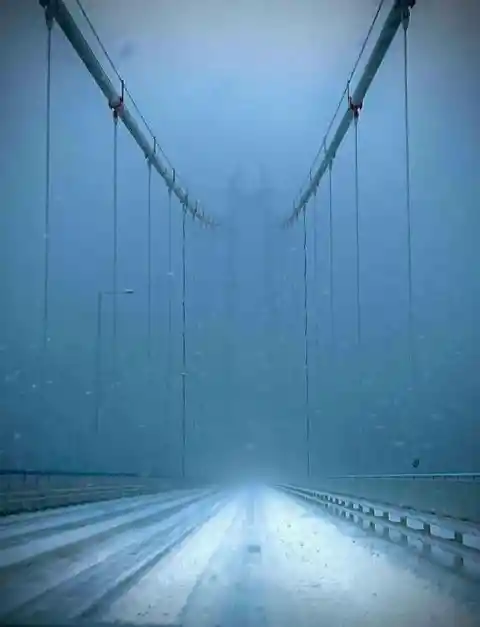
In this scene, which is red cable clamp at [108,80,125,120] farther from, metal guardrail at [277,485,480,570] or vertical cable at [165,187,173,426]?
metal guardrail at [277,485,480,570]

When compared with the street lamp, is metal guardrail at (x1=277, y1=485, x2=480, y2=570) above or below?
below

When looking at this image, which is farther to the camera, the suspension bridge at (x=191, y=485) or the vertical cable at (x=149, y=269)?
the vertical cable at (x=149, y=269)

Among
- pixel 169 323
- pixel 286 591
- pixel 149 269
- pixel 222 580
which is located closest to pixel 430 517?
pixel 222 580

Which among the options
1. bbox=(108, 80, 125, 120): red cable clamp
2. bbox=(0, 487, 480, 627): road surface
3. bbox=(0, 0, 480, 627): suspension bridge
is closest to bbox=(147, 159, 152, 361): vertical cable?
bbox=(0, 0, 480, 627): suspension bridge

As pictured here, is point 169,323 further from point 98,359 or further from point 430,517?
point 430,517

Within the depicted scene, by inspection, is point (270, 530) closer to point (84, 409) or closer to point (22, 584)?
point (22, 584)

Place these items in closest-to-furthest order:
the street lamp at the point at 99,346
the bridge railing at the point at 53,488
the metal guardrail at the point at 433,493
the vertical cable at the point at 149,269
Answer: the metal guardrail at the point at 433,493 → the bridge railing at the point at 53,488 → the street lamp at the point at 99,346 → the vertical cable at the point at 149,269

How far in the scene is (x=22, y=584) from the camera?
8547mm

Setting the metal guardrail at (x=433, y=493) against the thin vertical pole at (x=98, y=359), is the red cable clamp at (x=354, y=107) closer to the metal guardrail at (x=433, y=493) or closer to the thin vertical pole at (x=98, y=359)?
the thin vertical pole at (x=98, y=359)

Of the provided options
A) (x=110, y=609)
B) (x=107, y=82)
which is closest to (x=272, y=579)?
(x=110, y=609)

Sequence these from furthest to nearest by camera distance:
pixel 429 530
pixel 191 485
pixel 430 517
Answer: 1. pixel 191 485
2. pixel 430 517
3. pixel 429 530

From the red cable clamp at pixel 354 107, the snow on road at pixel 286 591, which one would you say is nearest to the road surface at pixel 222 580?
the snow on road at pixel 286 591

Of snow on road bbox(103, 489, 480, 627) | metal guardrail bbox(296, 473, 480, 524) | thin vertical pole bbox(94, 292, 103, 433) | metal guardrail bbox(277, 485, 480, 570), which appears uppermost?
thin vertical pole bbox(94, 292, 103, 433)

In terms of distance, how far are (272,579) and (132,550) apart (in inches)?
135
